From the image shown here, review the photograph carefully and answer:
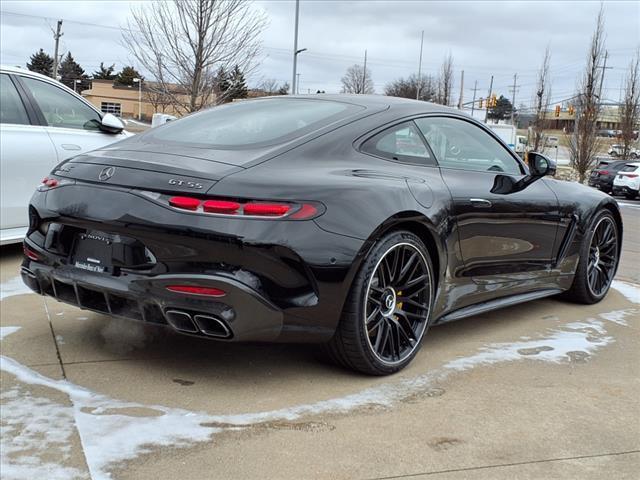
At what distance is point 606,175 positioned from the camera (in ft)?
90.1

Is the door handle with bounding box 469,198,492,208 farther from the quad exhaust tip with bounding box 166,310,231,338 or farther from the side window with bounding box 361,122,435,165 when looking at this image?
the quad exhaust tip with bounding box 166,310,231,338

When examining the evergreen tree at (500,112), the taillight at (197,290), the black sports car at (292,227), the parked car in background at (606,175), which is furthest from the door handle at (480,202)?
the evergreen tree at (500,112)

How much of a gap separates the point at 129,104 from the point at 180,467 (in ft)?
286

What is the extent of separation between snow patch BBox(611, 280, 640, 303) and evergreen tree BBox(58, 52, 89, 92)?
8805 centimetres

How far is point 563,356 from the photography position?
151 inches

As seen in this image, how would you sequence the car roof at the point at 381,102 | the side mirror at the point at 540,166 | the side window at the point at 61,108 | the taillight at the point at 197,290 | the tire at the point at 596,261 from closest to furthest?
1. the taillight at the point at 197,290
2. the car roof at the point at 381,102
3. the side mirror at the point at 540,166
4. the tire at the point at 596,261
5. the side window at the point at 61,108

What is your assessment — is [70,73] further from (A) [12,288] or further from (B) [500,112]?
(A) [12,288]

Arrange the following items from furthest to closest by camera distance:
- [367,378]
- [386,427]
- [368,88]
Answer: [368,88] < [367,378] < [386,427]

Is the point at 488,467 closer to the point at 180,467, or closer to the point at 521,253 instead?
the point at 180,467

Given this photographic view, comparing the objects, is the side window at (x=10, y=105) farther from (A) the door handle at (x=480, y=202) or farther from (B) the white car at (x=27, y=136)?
(A) the door handle at (x=480, y=202)

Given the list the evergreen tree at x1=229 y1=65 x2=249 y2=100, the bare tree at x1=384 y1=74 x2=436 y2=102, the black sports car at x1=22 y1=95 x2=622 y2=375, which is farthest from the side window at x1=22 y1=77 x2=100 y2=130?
the bare tree at x1=384 y1=74 x2=436 y2=102

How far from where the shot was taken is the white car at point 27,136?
5.41 meters

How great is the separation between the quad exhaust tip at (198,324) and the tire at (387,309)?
57 centimetres

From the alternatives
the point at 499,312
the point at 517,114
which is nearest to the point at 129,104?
the point at 517,114
